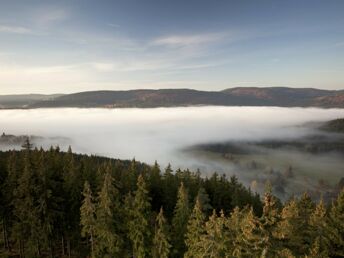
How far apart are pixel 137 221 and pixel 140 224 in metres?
0.53

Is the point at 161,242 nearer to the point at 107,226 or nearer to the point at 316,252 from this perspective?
the point at 107,226

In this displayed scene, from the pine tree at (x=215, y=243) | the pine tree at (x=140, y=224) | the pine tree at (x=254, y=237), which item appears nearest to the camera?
the pine tree at (x=254, y=237)

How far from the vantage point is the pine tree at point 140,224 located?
39156 mm

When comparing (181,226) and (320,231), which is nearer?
(320,231)

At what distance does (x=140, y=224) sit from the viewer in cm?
3959

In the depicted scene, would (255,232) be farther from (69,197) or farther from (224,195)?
(224,195)

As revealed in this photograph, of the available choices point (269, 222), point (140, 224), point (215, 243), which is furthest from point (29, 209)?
point (269, 222)

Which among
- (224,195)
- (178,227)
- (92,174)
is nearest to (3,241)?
(92,174)

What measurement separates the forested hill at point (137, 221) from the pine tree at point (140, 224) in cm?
12

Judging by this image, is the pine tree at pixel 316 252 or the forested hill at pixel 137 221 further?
the forested hill at pixel 137 221

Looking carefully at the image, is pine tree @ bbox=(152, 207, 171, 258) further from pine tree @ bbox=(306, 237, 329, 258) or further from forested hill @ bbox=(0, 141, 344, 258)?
pine tree @ bbox=(306, 237, 329, 258)

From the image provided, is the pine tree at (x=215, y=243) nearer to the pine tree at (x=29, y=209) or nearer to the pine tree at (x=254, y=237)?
the pine tree at (x=254, y=237)

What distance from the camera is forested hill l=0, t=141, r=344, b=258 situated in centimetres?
2306

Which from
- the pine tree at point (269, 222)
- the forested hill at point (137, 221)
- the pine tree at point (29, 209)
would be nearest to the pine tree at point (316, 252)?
the forested hill at point (137, 221)
